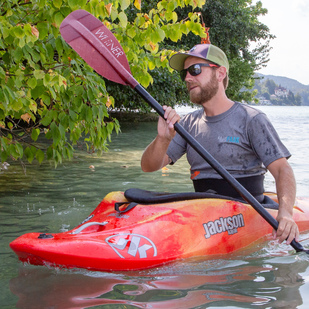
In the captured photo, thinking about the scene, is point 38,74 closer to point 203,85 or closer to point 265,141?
point 203,85

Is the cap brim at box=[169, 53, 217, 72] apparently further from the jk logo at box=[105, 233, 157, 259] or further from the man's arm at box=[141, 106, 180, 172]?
the jk logo at box=[105, 233, 157, 259]

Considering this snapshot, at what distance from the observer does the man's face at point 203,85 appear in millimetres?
3797

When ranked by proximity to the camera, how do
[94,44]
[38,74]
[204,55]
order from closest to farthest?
[38,74] < [94,44] < [204,55]

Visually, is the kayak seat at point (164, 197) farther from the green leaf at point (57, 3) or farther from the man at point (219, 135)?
the green leaf at point (57, 3)

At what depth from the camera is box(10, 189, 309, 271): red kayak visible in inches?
117

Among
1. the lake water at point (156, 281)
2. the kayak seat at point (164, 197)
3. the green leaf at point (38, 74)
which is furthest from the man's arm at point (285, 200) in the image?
the green leaf at point (38, 74)

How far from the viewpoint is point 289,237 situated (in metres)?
3.23

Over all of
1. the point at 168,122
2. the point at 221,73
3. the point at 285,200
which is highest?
the point at 221,73

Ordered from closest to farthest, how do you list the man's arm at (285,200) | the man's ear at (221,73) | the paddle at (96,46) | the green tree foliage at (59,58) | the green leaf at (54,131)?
1. the man's arm at (285,200)
2. the green tree foliage at (59,58)
3. the paddle at (96,46)
4. the man's ear at (221,73)
5. the green leaf at (54,131)

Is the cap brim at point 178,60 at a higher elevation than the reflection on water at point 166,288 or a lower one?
higher

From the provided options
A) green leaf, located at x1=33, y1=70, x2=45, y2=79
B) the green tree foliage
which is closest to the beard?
the green tree foliage

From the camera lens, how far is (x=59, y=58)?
4.32 metres

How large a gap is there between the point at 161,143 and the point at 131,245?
0.85 m

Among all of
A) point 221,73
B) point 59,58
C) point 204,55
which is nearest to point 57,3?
point 59,58
